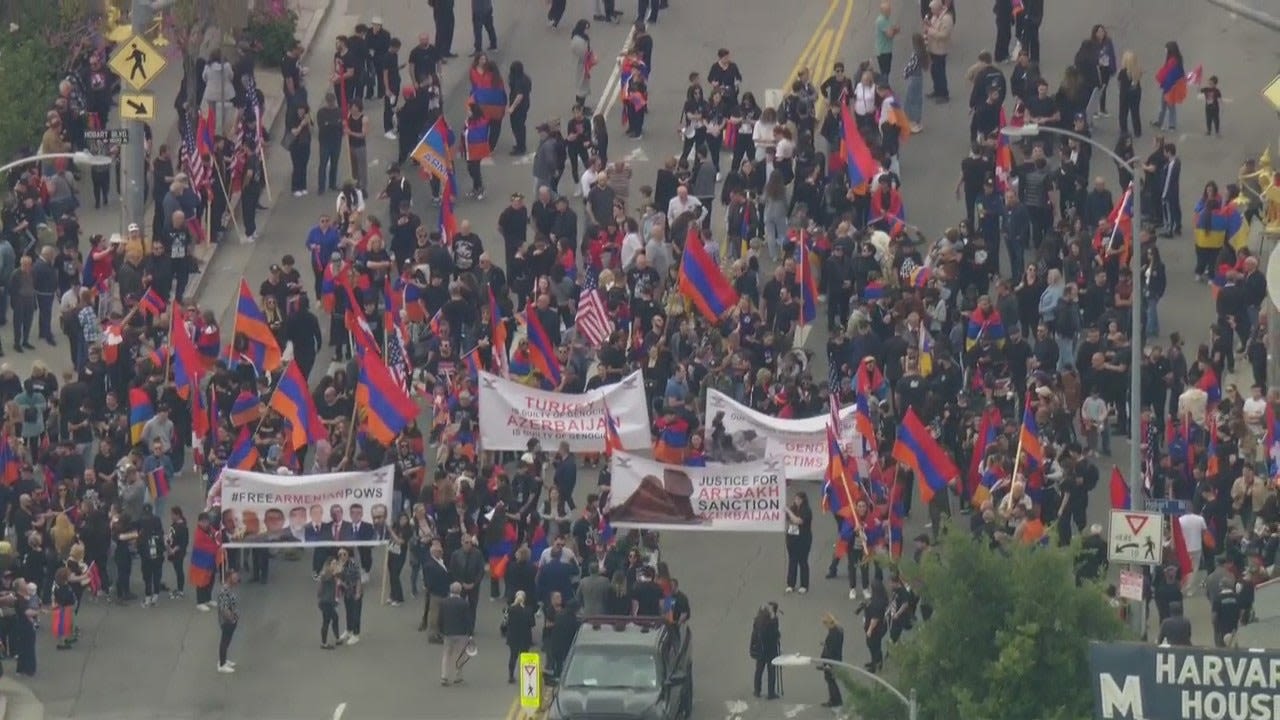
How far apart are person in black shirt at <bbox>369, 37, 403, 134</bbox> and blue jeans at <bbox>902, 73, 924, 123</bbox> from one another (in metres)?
8.62

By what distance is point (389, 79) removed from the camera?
58.8 metres

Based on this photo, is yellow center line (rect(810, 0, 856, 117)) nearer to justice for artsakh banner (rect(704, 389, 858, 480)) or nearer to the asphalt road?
the asphalt road

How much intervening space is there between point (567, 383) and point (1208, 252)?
36.9ft

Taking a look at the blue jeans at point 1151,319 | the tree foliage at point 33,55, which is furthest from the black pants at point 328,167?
the blue jeans at point 1151,319

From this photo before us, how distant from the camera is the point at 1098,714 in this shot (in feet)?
111

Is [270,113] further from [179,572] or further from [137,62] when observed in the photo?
[179,572]

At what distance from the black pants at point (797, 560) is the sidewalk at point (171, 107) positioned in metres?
13.0

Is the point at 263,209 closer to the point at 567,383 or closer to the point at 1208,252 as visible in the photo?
the point at 567,383

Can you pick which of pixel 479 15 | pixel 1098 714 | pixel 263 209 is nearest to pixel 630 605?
pixel 1098 714

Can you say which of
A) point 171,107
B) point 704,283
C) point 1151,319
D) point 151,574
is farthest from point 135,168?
point 1151,319

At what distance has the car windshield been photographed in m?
41.1

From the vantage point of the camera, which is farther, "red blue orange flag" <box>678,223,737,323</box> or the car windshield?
"red blue orange flag" <box>678,223,737,323</box>

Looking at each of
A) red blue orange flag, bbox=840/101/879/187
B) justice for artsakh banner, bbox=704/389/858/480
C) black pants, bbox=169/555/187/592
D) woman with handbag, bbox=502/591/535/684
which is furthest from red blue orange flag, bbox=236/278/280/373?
red blue orange flag, bbox=840/101/879/187

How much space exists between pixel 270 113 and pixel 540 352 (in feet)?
42.0
